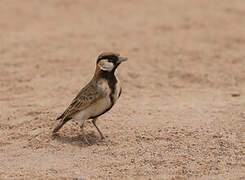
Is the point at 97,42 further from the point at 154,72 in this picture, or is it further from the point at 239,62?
the point at 239,62

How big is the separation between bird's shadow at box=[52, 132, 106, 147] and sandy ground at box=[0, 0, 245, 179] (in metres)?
0.02

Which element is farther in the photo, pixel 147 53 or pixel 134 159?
pixel 147 53

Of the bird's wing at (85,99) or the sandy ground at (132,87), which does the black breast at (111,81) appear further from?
the sandy ground at (132,87)

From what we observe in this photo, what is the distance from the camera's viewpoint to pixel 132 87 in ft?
30.2

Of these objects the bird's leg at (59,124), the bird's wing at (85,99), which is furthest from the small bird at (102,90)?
the bird's leg at (59,124)

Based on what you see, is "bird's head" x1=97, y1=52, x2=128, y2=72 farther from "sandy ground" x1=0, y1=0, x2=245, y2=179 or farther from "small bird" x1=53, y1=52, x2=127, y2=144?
"sandy ground" x1=0, y1=0, x2=245, y2=179

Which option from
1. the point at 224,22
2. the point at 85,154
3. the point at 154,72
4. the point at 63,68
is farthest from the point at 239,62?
the point at 85,154

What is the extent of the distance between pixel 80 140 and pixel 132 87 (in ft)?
9.17

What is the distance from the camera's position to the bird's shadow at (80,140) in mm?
6544

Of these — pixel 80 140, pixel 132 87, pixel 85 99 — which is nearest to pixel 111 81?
pixel 85 99

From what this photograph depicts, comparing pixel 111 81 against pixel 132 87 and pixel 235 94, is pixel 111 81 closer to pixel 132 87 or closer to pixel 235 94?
pixel 132 87

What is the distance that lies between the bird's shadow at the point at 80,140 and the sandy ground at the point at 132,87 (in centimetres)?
2

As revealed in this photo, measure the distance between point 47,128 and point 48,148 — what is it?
0.64 m

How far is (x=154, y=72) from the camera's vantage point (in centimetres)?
1000
